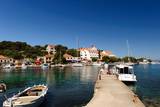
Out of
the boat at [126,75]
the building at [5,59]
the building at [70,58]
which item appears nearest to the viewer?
the boat at [126,75]

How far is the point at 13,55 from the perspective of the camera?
166 m

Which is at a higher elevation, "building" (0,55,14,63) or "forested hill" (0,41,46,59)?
"forested hill" (0,41,46,59)

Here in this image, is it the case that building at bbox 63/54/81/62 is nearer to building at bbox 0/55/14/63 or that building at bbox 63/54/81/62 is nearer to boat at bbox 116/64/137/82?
building at bbox 0/55/14/63

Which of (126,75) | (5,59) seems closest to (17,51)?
(5,59)

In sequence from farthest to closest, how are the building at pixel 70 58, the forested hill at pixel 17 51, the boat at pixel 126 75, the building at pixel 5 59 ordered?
the building at pixel 70 58 → the forested hill at pixel 17 51 → the building at pixel 5 59 → the boat at pixel 126 75

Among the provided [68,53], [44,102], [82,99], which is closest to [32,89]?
[44,102]

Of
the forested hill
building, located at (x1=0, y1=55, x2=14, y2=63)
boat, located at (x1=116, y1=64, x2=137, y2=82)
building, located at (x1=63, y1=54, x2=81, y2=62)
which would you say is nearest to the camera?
boat, located at (x1=116, y1=64, x2=137, y2=82)

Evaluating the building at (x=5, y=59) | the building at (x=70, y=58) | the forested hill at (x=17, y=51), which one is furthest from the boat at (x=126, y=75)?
the building at (x=70, y=58)

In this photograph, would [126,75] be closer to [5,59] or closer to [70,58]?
[5,59]

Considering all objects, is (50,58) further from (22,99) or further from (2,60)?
(22,99)

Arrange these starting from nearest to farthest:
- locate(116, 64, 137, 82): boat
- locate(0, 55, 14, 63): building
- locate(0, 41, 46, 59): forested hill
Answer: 1. locate(116, 64, 137, 82): boat
2. locate(0, 55, 14, 63): building
3. locate(0, 41, 46, 59): forested hill

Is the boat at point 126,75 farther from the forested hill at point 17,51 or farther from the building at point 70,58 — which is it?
the building at point 70,58

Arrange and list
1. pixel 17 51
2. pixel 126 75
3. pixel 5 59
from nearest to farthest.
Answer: pixel 126 75 < pixel 5 59 < pixel 17 51

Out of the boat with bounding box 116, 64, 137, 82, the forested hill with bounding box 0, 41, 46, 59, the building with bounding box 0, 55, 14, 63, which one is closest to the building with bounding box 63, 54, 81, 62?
the forested hill with bounding box 0, 41, 46, 59
